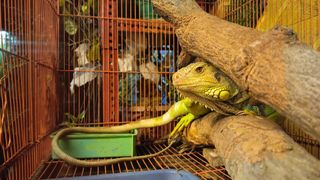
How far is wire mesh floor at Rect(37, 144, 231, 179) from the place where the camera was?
→ 117 cm

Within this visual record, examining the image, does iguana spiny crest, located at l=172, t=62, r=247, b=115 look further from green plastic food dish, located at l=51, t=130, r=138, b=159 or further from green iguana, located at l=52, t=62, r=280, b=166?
green plastic food dish, located at l=51, t=130, r=138, b=159

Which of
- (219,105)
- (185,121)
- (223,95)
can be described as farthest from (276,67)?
(185,121)

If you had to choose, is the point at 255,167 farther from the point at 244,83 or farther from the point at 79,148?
the point at 79,148

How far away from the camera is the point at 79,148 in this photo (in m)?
1.37

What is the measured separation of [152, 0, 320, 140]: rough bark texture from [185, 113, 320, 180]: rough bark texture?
0.09 m

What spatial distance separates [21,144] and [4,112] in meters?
0.25

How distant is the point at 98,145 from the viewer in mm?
1388

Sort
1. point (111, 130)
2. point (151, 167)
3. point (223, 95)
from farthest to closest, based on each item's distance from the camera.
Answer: point (111, 130), point (151, 167), point (223, 95)

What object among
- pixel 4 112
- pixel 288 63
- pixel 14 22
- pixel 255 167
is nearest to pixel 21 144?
pixel 4 112

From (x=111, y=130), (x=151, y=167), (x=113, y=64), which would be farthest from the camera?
(x=113, y=64)

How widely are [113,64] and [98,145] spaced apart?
0.63 metres

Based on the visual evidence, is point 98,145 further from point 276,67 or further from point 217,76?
point 276,67

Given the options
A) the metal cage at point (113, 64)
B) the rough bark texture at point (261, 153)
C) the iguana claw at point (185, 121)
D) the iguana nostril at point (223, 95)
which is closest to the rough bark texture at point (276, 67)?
the rough bark texture at point (261, 153)

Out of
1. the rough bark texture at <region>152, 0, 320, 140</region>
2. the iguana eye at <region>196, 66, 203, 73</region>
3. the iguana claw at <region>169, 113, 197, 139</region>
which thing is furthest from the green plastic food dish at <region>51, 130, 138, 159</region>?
the rough bark texture at <region>152, 0, 320, 140</region>
